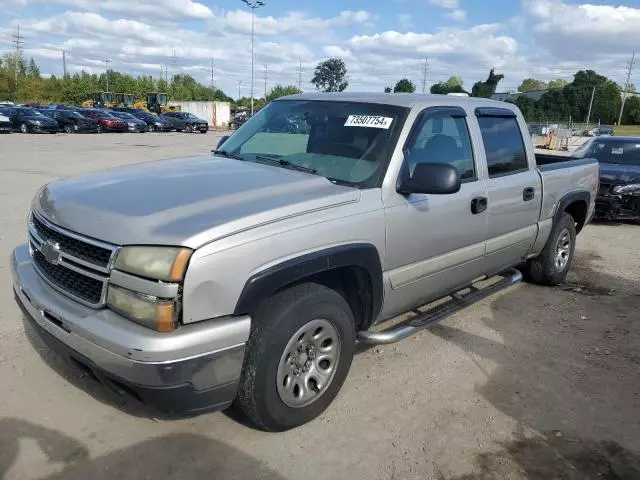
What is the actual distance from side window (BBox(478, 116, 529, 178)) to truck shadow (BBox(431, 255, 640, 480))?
1389 millimetres

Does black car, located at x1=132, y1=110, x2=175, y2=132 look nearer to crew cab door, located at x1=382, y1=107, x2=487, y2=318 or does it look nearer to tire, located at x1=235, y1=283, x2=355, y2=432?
crew cab door, located at x1=382, y1=107, x2=487, y2=318

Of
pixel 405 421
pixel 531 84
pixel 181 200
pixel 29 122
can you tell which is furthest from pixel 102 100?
pixel 531 84

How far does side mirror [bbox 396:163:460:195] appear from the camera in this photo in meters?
3.16

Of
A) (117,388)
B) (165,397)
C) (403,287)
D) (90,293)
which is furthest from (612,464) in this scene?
(90,293)

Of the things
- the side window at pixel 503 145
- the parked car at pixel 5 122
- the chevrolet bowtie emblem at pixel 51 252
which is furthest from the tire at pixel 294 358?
the parked car at pixel 5 122

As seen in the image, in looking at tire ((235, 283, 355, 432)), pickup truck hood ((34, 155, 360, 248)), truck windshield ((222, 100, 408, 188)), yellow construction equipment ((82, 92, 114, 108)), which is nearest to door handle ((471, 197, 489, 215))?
truck windshield ((222, 100, 408, 188))

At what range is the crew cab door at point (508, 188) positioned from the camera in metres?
4.28

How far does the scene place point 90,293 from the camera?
2.62 meters

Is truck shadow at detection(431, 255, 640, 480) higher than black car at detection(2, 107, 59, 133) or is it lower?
lower

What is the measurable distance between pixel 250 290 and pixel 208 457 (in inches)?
38.2

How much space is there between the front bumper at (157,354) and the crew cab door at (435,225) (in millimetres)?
1251

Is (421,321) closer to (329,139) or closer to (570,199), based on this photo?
(329,139)

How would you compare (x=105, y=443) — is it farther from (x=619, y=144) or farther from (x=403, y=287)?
(x=619, y=144)

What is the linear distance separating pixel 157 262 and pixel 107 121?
119ft
